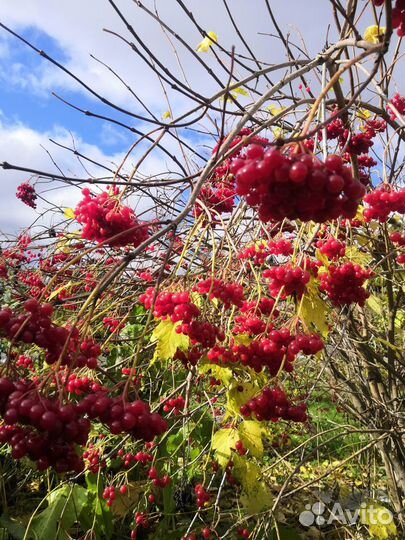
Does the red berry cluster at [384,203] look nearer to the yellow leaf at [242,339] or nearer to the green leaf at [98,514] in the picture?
the yellow leaf at [242,339]

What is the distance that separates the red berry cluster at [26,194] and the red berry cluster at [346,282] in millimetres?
3718

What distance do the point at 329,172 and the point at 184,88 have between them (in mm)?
1134

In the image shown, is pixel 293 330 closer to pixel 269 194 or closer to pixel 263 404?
pixel 263 404

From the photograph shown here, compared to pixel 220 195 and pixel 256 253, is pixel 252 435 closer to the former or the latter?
pixel 256 253

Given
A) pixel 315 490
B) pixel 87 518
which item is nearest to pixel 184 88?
pixel 87 518

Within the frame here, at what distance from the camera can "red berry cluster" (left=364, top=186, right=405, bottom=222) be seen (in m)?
1.92

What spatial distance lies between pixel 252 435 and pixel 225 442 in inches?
4.6

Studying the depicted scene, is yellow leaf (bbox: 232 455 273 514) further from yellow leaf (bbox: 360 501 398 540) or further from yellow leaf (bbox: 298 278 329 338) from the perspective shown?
yellow leaf (bbox: 360 501 398 540)

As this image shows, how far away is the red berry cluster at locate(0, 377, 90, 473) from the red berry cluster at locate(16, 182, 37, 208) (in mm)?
3982

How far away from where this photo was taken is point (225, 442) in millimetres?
1901

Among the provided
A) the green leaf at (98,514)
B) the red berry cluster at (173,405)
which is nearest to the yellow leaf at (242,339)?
the red berry cluster at (173,405)

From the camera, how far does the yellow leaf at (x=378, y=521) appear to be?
261 cm


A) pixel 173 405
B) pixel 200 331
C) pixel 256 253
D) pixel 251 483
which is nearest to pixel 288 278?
pixel 200 331

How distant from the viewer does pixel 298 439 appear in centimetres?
561
